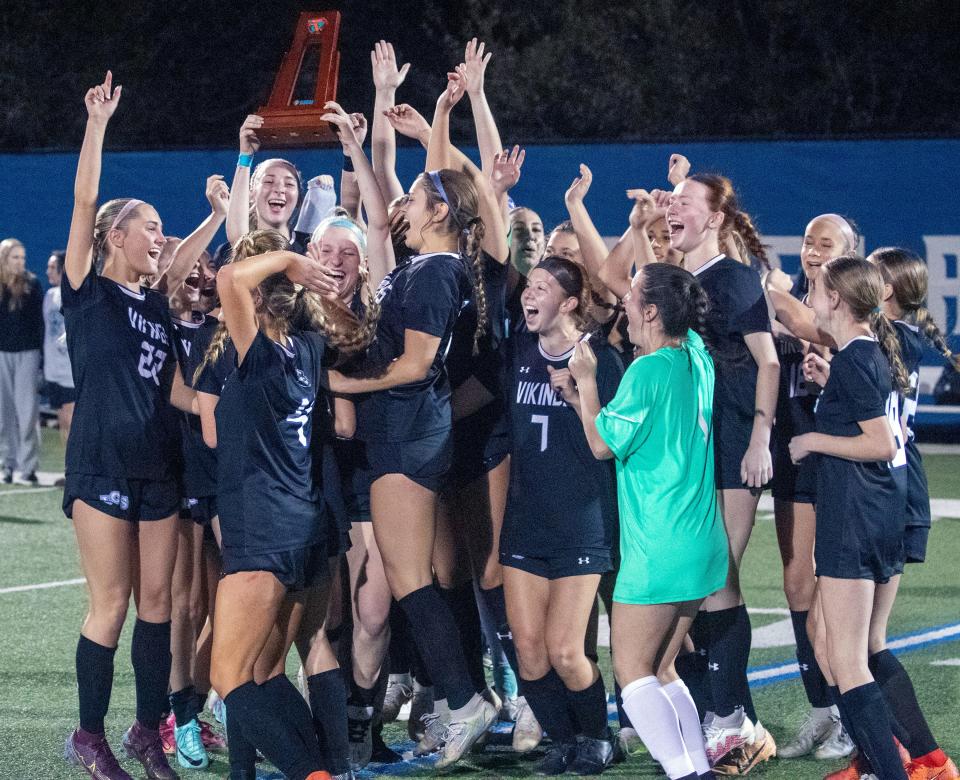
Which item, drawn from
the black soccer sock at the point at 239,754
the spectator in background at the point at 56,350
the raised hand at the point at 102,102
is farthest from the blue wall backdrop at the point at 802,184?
the black soccer sock at the point at 239,754

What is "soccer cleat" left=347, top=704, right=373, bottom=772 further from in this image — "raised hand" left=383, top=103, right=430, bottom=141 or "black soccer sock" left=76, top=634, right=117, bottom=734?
"raised hand" left=383, top=103, right=430, bottom=141

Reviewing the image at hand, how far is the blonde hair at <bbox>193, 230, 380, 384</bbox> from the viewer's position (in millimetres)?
4902

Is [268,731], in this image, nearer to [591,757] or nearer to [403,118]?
Answer: [591,757]

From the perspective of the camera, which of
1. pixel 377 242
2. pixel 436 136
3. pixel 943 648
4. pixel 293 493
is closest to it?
pixel 293 493

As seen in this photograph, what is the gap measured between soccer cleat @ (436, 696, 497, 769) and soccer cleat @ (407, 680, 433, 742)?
54 centimetres

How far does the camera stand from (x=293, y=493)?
4883mm

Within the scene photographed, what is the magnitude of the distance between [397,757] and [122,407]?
172cm

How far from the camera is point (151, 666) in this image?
5.56 m

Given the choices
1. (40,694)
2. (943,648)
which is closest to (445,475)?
(40,694)

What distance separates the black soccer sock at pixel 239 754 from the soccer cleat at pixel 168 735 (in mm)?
940

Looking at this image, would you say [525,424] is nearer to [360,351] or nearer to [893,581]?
[360,351]

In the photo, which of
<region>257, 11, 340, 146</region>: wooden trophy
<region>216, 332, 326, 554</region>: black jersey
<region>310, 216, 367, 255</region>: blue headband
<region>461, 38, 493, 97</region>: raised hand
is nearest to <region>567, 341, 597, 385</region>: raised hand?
<region>216, 332, 326, 554</region>: black jersey

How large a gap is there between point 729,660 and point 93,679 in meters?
2.31

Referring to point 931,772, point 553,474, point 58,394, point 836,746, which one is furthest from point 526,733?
point 58,394
